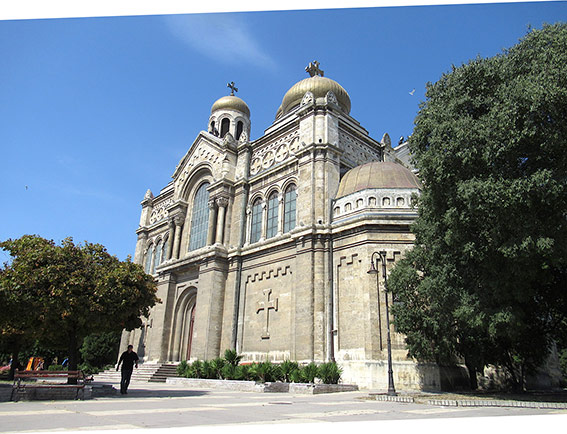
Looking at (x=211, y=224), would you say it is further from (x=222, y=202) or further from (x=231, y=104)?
(x=231, y=104)

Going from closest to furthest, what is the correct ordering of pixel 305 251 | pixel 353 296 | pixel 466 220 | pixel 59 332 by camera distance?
pixel 466 220, pixel 59 332, pixel 353 296, pixel 305 251

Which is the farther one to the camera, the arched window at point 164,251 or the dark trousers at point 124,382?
the arched window at point 164,251

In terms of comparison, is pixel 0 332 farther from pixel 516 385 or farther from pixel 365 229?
pixel 516 385

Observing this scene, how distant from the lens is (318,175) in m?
24.6

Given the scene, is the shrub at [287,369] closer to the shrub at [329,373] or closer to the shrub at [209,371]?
the shrub at [329,373]

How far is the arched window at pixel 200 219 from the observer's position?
31.1 m

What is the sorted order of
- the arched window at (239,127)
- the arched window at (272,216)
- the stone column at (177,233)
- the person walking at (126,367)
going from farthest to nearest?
the arched window at (239,127)
the stone column at (177,233)
the arched window at (272,216)
the person walking at (126,367)

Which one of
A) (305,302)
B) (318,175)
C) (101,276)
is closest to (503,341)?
(305,302)

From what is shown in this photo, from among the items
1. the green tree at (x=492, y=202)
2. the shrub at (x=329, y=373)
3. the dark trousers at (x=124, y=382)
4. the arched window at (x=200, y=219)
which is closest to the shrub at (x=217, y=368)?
the shrub at (x=329, y=373)

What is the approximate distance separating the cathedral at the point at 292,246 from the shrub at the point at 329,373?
139 centimetres

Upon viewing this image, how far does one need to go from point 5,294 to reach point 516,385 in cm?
Answer: 2036

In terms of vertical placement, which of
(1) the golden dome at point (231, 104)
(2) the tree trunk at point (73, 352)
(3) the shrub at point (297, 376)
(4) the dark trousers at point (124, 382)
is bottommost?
(4) the dark trousers at point (124, 382)

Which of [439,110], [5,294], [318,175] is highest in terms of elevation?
[318,175]

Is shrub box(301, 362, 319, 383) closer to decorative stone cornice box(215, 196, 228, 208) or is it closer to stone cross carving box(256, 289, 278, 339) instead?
stone cross carving box(256, 289, 278, 339)
